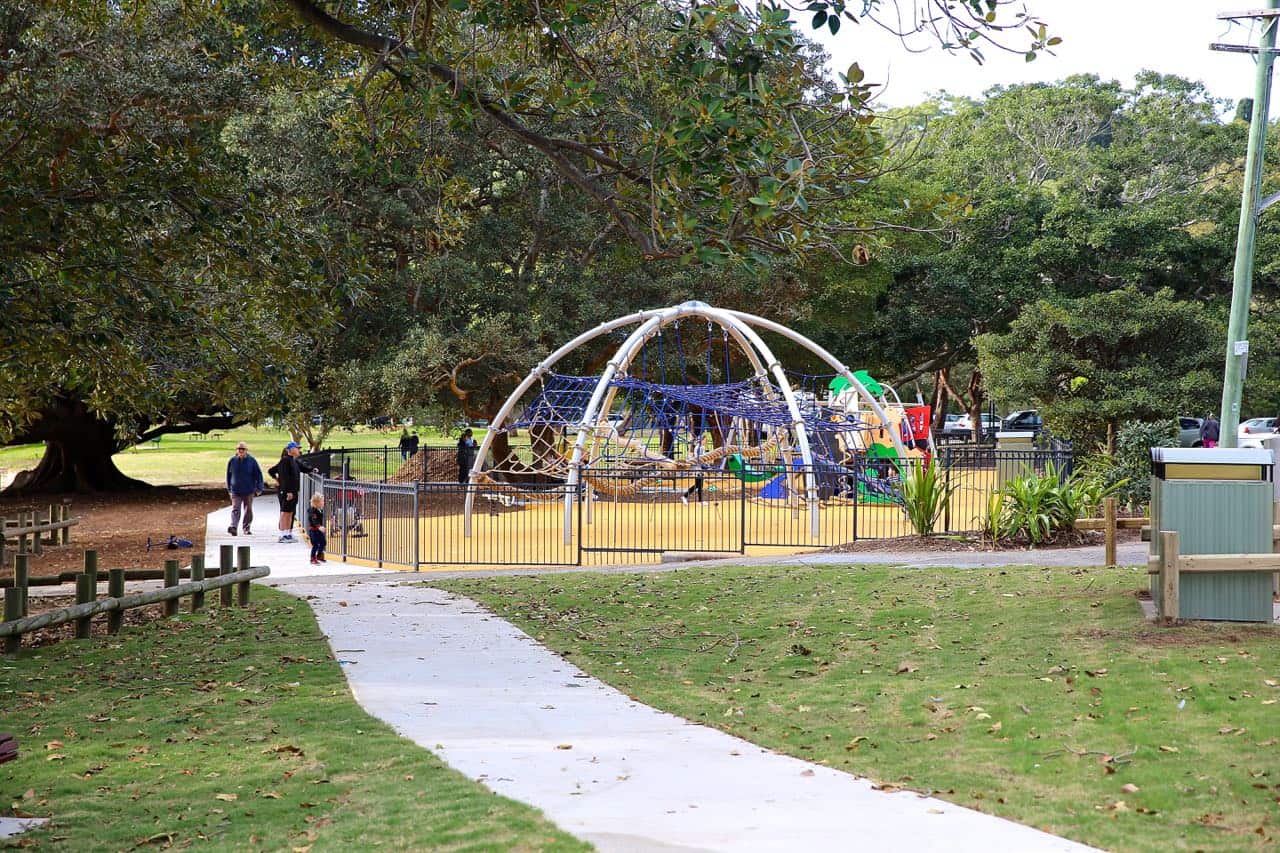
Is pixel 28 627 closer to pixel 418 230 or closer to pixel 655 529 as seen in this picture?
pixel 655 529

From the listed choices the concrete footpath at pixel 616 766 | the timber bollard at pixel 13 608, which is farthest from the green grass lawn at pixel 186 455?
the concrete footpath at pixel 616 766

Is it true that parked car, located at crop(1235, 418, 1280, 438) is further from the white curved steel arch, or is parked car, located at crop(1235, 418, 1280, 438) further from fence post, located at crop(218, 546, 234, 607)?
fence post, located at crop(218, 546, 234, 607)

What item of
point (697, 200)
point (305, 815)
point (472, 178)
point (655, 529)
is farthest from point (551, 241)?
point (305, 815)

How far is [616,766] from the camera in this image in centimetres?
672

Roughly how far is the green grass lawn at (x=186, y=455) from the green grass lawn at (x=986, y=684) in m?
28.1

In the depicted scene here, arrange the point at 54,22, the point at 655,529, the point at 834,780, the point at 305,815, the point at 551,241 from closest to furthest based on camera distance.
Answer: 1. the point at 305,815
2. the point at 834,780
3. the point at 54,22
4. the point at 655,529
5. the point at 551,241

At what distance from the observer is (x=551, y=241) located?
31.2 meters

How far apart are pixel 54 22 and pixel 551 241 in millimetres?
16433

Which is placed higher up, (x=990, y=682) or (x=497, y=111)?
(x=497, y=111)

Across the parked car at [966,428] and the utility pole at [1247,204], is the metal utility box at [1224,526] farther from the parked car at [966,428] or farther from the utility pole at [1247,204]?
the parked car at [966,428]

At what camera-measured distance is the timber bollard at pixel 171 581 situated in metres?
12.3

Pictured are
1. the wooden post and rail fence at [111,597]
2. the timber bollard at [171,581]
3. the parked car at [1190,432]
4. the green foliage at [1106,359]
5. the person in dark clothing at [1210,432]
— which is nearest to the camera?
the wooden post and rail fence at [111,597]

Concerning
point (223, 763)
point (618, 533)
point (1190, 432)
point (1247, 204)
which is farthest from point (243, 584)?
point (1190, 432)

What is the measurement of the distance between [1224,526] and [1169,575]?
0.71 metres
